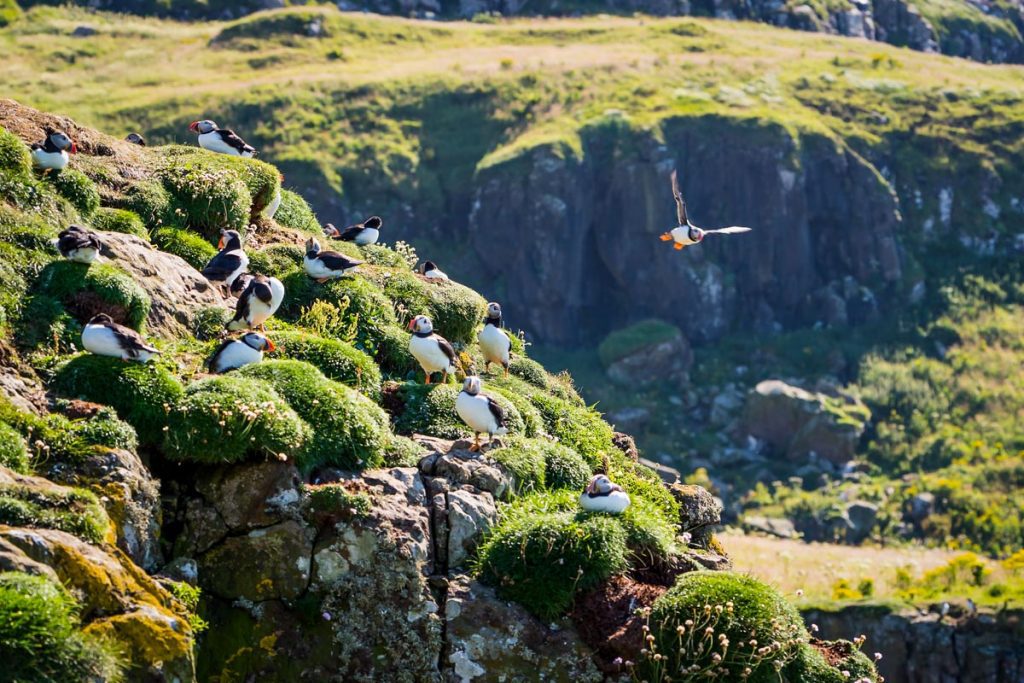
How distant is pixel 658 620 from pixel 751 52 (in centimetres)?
8744

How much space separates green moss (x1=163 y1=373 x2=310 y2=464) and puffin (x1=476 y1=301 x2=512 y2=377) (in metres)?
5.15

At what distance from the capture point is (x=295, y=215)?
894 inches

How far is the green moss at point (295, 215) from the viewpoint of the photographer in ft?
73.3

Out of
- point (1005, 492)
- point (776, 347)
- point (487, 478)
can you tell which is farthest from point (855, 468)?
point (487, 478)

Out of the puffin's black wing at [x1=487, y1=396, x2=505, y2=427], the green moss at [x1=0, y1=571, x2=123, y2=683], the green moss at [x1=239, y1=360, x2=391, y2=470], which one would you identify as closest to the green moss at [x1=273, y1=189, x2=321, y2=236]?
the puffin's black wing at [x1=487, y1=396, x2=505, y2=427]

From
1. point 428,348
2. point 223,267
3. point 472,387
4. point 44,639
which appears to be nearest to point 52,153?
point 223,267

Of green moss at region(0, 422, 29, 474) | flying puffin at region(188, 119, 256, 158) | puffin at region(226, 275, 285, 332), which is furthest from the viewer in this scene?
flying puffin at region(188, 119, 256, 158)

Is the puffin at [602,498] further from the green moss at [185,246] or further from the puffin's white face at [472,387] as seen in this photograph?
the green moss at [185,246]

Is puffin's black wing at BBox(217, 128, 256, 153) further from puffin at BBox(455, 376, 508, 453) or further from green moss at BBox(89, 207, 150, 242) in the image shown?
puffin at BBox(455, 376, 508, 453)

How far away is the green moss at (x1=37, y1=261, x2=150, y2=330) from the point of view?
15.3 metres

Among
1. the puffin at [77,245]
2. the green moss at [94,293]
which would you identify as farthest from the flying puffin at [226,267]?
the green moss at [94,293]

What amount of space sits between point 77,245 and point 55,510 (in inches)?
182

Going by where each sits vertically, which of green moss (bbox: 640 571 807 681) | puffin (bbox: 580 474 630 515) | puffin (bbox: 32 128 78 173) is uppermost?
puffin (bbox: 32 128 78 173)

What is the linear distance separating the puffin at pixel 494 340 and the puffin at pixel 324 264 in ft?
6.25
